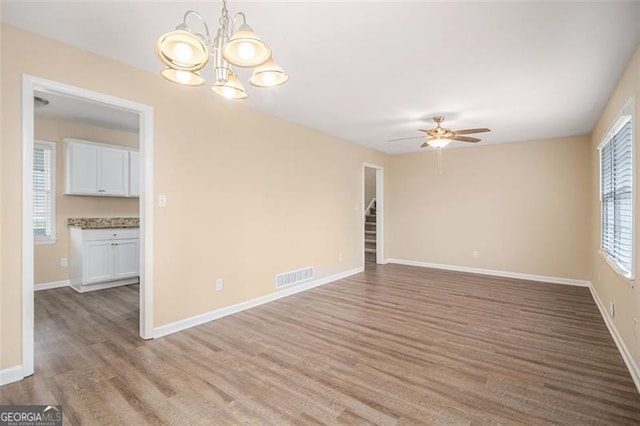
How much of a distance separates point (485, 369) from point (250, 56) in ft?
8.76

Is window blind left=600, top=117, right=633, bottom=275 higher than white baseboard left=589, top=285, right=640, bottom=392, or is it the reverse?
window blind left=600, top=117, right=633, bottom=275

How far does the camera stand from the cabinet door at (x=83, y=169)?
15.0ft

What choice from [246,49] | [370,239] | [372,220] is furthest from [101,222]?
[372,220]

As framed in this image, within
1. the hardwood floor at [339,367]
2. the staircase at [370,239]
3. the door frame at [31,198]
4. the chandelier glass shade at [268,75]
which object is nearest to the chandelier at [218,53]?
the chandelier glass shade at [268,75]

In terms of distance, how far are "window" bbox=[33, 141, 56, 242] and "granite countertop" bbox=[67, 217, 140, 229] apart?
0.26 meters

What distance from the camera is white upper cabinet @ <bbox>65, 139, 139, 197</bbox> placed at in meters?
4.60

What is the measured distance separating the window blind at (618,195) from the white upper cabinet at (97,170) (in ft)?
20.5

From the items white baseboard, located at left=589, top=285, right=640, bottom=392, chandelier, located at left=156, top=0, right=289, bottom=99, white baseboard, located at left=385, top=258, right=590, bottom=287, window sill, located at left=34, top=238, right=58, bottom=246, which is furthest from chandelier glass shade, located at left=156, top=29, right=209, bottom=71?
white baseboard, located at left=385, top=258, right=590, bottom=287

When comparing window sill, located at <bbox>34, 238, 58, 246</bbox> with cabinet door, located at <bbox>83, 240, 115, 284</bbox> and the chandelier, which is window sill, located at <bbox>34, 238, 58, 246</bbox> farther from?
the chandelier

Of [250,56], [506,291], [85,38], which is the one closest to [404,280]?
[506,291]

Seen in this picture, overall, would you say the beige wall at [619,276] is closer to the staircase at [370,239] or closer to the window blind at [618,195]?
the window blind at [618,195]

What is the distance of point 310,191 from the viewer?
4805mm

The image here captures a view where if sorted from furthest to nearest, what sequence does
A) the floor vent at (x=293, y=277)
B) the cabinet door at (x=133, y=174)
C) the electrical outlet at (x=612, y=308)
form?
the cabinet door at (x=133, y=174) → the floor vent at (x=293, y=277) → the electrical outlet at (x=612, y=308)

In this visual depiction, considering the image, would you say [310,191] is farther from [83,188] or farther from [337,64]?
[83,188]
